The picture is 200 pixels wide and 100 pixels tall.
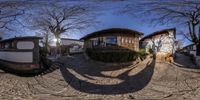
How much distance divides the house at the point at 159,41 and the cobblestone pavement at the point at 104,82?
0.53 m

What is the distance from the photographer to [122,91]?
686 cm

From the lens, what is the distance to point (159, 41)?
6.53 meters

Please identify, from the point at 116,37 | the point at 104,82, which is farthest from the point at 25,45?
the point at 116,37

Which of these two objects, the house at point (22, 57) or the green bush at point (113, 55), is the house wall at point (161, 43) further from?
the house at point (22, 57)

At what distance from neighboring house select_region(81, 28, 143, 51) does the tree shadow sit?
91 cm

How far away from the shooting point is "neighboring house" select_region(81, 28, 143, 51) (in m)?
6.22

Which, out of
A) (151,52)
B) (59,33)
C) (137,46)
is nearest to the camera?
(59,33)

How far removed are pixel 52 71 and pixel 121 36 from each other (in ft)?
8.35

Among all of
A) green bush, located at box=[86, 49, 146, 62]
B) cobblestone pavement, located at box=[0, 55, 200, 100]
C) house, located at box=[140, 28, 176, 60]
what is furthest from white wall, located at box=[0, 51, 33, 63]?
house, located at box=[140, 28, 176, 60]

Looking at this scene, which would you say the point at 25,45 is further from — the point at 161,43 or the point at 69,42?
the point at 161,43

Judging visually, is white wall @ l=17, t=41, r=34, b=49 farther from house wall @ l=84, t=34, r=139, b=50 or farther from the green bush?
house wall @ l=84, t=34, r=139, b=50

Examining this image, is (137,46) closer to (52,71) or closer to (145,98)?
(145,98)

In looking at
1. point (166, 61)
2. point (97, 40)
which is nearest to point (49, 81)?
point (97, 40)

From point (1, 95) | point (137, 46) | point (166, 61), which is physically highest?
point (137, 46)
